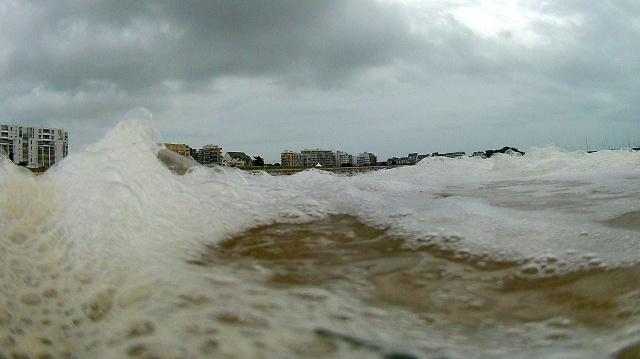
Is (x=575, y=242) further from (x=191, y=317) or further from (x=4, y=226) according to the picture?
(x=4, y=226)

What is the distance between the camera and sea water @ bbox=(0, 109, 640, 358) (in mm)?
1602

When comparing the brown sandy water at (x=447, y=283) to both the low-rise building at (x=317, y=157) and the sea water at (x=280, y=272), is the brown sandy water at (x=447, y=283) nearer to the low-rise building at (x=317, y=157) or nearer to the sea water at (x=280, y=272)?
the sea water at (x=280, y=272)

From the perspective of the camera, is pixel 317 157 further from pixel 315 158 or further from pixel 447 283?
pixel 447 283

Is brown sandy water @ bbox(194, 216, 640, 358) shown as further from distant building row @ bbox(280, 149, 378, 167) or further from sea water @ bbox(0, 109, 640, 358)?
distant building row @ bbox(280, 149, 378, 167)

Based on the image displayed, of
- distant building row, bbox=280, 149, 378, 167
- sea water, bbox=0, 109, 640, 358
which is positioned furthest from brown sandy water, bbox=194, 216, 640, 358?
distant building row, bbox=280, 149, 378, 167

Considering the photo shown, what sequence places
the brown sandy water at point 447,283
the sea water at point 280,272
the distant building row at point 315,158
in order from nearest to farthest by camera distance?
the sea water at point 280,272 < the brown sandy water at point 447,283 < the distant building row at point 315,158

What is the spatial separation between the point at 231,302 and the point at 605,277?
6.73 ft

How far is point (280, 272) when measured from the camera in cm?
266

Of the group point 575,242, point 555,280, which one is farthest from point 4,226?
point 575,242

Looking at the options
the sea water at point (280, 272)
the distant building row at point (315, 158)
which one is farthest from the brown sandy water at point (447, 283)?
the distant building row at point (315, 158)

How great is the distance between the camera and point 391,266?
9.42 ft

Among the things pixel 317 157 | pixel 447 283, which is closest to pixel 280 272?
pixel 447 283

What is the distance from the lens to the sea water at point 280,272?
5.25 feet

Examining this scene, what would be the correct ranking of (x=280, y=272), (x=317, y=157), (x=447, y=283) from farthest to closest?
(x=317, y=157) < (x=280, y=272) < (x=447, y=283)
